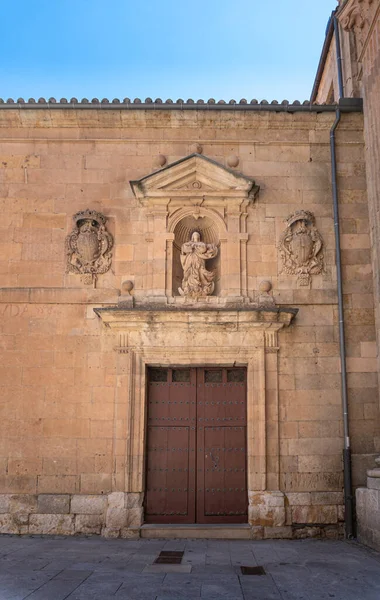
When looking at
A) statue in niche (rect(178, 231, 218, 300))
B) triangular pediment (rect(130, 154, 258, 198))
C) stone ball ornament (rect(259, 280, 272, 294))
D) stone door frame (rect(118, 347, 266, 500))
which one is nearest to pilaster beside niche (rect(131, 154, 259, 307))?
triangular pediment (rect(130, 154, 258, 198))

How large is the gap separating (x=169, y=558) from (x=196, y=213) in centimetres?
494

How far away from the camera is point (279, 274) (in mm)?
8750

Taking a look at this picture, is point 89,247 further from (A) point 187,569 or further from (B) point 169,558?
(A) point 187,569

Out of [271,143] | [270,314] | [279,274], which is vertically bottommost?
[270,314]

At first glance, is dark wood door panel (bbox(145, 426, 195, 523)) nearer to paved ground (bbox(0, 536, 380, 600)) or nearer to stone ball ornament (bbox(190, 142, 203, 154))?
paved ground (bbox(0, 536, 380, 600))

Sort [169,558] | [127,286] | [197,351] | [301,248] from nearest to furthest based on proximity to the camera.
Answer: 1. [169,558]
2. [197,351]
3. [127,286]
4. [301,248]

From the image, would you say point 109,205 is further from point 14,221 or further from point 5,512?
point 5,512

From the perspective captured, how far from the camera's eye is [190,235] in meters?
9.13

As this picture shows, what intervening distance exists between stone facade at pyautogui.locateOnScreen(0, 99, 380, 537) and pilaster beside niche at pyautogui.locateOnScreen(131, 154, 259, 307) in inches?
0.9

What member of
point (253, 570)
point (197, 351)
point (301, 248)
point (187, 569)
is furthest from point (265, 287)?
point (187, 569)

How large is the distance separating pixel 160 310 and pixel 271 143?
3.30 metres

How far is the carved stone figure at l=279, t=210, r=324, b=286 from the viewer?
343 inches

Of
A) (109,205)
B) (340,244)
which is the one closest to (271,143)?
(340,244)

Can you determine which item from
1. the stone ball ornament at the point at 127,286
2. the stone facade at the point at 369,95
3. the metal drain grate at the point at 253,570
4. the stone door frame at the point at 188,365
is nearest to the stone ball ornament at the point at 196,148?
the stone ball ornament at the point at 127,286
